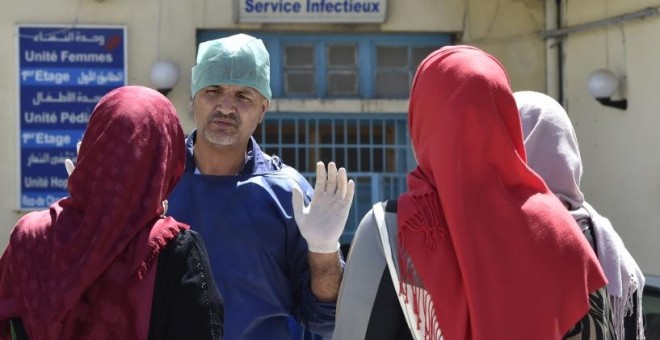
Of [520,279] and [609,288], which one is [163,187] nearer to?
[520,279]

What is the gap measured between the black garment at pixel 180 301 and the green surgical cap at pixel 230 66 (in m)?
1.15

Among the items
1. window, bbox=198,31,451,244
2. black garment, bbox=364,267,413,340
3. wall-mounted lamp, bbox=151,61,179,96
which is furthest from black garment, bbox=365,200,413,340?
window, bbox=198,31,451,244

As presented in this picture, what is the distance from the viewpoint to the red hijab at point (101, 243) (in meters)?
2.29

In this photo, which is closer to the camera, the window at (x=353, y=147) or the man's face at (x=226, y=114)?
the man's face at (x=226, y=114)

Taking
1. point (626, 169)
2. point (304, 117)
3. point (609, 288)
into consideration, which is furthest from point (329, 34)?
point (609, 288)

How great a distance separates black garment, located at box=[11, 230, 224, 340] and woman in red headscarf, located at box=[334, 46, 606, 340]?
303mm

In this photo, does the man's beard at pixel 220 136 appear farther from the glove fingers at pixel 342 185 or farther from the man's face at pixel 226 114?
the glove fingers at pixel 342 185

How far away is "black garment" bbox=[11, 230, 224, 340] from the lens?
92.4 inches

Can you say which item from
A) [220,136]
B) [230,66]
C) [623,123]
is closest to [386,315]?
[220,136]

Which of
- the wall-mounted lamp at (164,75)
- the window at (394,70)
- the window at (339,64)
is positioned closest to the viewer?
the wall-mounted lamp at (164,75)

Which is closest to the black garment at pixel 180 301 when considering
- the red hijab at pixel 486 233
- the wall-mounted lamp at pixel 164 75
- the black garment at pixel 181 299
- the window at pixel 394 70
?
the black garment at pixel 181 299

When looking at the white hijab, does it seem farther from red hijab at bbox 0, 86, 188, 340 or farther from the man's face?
the man's face

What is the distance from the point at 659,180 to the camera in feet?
24.8

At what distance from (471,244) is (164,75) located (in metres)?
5.85
